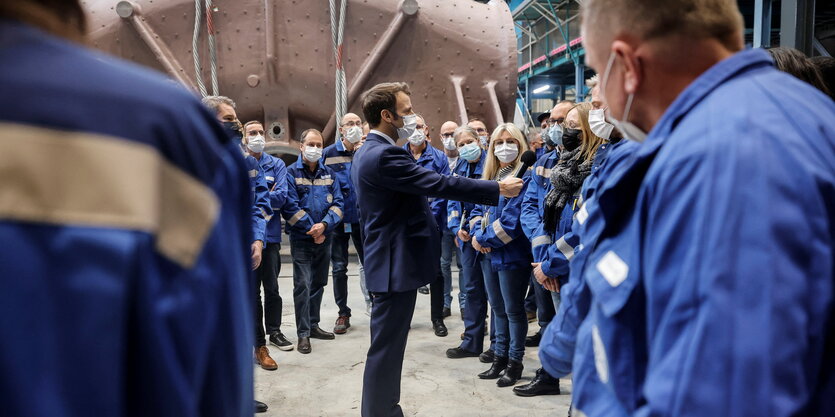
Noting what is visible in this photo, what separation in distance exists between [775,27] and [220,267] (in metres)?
12.5

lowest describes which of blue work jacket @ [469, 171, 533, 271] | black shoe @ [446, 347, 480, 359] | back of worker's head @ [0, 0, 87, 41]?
black shoe @ [446, 347, 480, 359]

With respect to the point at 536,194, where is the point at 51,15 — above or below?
above

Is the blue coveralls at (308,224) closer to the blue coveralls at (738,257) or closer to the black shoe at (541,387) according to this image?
the black shoe at (541,387)

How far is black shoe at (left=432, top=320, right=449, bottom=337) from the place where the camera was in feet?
16.6

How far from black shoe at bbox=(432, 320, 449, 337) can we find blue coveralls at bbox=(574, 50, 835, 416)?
4265mm

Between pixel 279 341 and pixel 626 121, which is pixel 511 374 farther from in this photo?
pixel 626 121

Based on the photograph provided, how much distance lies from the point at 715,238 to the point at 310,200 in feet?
14.1

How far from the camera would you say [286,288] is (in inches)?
267

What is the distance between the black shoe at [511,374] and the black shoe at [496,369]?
0.11 meters

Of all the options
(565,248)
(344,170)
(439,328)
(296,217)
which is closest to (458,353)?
(439,328)

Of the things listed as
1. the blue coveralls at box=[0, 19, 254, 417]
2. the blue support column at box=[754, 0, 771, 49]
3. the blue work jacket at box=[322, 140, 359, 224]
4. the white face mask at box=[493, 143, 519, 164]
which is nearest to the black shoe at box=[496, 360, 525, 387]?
the white face mask at box=[493, 143, 519, 164]

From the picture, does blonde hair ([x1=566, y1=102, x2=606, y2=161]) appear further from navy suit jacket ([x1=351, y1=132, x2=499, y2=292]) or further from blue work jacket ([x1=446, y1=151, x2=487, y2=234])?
blue work jacket ([x1=446, y1=151, x2=487, y2=234])

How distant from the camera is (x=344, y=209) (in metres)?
5.25

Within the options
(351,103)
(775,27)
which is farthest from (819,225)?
(775,27)
